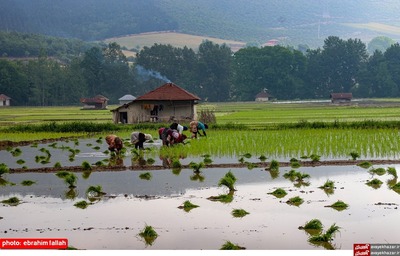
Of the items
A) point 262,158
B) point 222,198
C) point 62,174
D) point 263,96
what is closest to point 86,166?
point 62,174

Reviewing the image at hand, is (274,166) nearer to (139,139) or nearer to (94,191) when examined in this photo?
(94,191)

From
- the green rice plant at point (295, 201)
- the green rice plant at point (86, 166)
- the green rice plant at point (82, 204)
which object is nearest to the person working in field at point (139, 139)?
the green rice plant at point (86, 166)

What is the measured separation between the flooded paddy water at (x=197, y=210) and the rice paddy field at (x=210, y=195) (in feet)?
0.05

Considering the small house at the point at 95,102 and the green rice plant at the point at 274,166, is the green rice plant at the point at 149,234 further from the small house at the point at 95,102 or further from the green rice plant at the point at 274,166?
the small house at the point at 95,102

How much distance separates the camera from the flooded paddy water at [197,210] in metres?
8.71

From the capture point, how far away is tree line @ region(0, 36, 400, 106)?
38.9 metres

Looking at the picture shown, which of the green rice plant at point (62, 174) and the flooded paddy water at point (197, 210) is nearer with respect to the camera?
the flooded paddy water at point (197, 210)

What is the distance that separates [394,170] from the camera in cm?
1457

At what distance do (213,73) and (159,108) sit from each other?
24.3 metres

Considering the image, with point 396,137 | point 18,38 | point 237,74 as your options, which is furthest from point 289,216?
point 237,74

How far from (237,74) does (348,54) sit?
1430 cm

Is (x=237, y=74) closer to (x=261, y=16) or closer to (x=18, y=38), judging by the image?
(x=261, y=16)

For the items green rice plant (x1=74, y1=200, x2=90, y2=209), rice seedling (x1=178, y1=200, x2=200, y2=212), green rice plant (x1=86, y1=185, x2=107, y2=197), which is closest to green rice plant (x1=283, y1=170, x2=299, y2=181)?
rice seedling (x1=178, y1=200, x2=200, y2=212)

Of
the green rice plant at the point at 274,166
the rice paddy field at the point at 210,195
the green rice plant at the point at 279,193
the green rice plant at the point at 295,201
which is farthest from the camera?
the green rice plant at the point at 274,166
